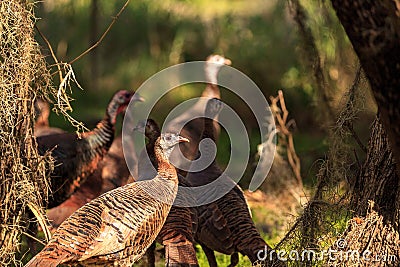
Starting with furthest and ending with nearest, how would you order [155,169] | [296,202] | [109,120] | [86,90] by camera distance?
1. [86,90]
2. [296,202]
3. [109,120]
4. [155,169]

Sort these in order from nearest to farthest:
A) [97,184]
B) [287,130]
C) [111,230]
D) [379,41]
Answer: [379,41] < [111,230] < [97,184] < [287,130]

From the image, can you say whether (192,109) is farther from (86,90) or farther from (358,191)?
(86,90)

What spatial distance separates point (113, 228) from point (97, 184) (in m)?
2.58

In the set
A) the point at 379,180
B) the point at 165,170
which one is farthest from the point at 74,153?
the point at 379,180

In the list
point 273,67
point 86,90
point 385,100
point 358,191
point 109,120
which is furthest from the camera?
point 86,90

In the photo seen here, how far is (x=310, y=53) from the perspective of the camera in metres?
6.86

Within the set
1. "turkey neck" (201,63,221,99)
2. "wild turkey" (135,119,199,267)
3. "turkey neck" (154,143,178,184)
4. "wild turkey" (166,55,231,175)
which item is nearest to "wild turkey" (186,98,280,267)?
"wild turkey" (135,119,199,267)

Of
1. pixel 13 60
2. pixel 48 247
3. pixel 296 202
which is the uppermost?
pixel 13 60

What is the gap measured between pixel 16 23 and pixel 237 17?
28.8 feet

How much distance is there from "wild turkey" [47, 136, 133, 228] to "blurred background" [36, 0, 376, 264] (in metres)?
2.75

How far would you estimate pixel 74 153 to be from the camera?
6.24m

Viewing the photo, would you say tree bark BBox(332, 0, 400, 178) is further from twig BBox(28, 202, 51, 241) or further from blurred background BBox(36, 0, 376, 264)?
blurred background BBox(36, 0, 376, 264)

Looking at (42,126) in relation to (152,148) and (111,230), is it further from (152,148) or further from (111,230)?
(111,230)

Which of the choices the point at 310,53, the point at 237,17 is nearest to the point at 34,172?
the point at 310,53
